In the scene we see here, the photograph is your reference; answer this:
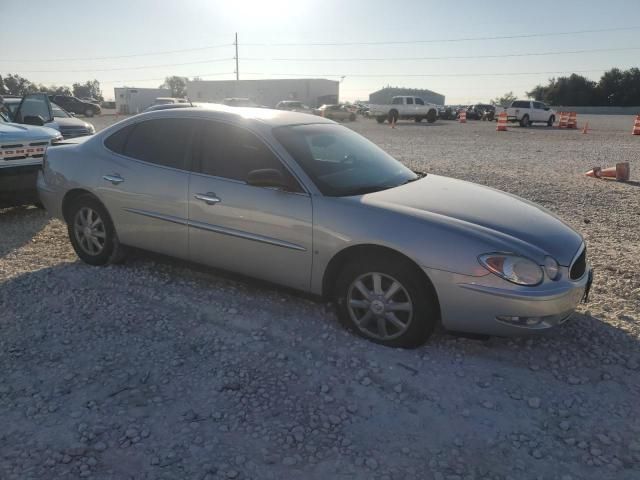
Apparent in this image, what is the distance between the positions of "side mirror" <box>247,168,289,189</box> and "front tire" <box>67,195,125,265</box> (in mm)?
1828

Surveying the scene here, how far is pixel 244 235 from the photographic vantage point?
402 cm

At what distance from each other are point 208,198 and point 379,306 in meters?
1.62

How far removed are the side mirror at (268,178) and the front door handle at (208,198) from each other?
0.45 m

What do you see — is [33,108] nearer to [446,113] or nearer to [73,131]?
[73,131]

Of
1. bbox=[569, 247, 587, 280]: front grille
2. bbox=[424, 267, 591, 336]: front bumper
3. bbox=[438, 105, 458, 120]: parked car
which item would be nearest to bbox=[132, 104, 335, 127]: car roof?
bbox=[424, 267, 591, 336]: front bumper

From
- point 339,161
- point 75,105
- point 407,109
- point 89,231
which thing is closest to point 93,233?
point 89,231

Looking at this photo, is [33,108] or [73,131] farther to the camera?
[73,131]

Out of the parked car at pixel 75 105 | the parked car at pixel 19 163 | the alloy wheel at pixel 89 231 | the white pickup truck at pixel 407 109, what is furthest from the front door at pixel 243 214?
the parked car at pixel 75 105

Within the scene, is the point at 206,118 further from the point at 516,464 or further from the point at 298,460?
the point at 516,464

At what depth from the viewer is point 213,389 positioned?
3.12 metres

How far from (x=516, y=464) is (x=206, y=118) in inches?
134

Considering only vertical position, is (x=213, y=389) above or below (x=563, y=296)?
below

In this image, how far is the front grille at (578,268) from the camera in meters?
3.47

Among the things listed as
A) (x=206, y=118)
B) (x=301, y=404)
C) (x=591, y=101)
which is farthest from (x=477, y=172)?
(x=591, y=101)
